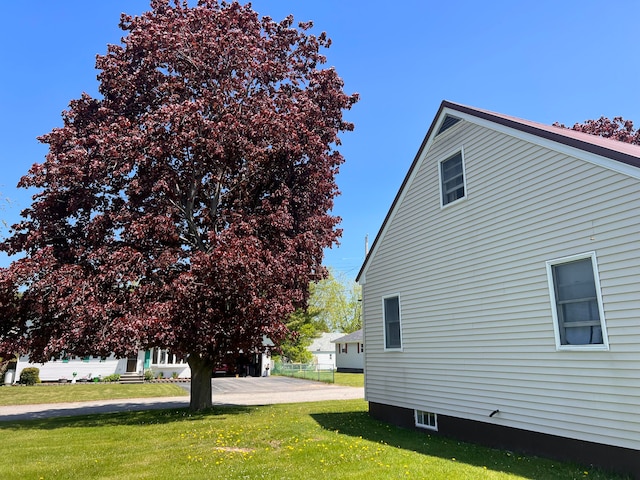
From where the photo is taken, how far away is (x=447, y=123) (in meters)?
10.8

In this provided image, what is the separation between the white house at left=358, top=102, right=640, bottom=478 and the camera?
6219 mm

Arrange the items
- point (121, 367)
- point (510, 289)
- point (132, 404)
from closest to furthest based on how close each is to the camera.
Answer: point (510, 289) → point (132, 404) → point (121, 367)

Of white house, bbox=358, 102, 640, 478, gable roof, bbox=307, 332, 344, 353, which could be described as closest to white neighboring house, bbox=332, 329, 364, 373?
gable roof, bbox=307, 332, 344, 353

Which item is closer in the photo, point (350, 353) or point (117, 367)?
point (117, 367)

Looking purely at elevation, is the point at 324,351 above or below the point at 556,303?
below

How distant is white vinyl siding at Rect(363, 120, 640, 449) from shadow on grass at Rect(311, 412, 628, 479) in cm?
57

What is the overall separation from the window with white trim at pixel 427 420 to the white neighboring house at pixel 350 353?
95.9 ft

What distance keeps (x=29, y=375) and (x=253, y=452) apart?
27.8 m

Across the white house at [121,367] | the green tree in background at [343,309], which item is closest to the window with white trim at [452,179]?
the white house at [121,367]

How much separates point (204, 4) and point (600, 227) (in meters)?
16.1

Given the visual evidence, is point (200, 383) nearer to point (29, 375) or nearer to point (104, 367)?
point (104, 367)

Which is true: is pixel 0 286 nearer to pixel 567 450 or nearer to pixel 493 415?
pixel 493 415

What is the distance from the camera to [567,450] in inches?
264

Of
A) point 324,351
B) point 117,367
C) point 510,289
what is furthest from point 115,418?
point 324,351
